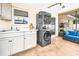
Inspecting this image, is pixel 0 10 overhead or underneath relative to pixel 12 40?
overhead

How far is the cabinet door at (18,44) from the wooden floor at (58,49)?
0.61 ft

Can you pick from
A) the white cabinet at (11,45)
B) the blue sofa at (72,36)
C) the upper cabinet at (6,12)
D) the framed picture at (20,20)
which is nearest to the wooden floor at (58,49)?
the blue sofa at (72,36)

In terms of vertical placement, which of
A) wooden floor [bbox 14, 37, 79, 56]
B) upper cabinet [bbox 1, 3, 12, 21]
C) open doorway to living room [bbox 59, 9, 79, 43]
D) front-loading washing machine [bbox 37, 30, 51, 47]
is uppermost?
upper cabinet [bbox 1, 3, 12, 21]

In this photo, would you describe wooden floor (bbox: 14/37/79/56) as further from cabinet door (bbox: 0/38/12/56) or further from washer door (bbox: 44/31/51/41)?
cabinet door (bbox: 0/38/12/56)

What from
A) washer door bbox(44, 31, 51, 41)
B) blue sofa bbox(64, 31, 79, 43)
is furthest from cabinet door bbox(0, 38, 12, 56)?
blue sofa bbox(64, 31, 79, 43)

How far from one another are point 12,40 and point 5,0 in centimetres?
90

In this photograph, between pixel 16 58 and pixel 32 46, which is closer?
pixel 16 58

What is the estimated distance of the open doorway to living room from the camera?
1995mm

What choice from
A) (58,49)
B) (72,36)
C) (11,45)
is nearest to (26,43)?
(11,45)

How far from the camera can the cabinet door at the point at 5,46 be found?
197cm

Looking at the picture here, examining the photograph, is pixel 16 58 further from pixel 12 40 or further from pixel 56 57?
pixel 56 57

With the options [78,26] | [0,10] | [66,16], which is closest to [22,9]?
[0,10]

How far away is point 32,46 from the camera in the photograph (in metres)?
2.35

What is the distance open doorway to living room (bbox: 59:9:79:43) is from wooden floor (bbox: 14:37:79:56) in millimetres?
143
